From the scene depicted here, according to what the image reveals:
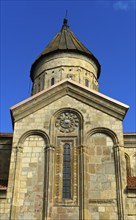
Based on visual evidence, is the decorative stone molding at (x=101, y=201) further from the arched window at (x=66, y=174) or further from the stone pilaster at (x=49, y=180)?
the stone pilaster at (x=49, y=180)

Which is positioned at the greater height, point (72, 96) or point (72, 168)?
point (72, 96)

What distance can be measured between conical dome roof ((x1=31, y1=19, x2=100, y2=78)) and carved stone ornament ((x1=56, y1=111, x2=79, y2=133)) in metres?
10.1

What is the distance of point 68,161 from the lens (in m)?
14.0

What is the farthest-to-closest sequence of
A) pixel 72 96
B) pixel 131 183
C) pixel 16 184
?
pixel 72 96
pixel 131 183
pixel 16 184

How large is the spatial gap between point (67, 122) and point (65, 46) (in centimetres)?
1116

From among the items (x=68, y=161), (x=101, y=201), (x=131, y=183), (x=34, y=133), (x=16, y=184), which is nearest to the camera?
(x=101, y=201)

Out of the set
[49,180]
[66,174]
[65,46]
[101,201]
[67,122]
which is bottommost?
[101,201]

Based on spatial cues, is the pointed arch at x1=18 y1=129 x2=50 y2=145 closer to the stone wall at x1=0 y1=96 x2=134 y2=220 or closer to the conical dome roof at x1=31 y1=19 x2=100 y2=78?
the stone wall at x1=0 y1=96 x2=134 y2=220

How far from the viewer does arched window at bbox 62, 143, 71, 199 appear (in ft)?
43.3

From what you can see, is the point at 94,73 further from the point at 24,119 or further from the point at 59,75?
the point at 24,119

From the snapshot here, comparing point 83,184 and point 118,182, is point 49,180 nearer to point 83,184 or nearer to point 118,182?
point 83,184

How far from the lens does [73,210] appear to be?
12.7 meters

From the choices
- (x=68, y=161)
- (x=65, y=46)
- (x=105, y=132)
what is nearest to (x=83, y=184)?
(x=68, y=161)

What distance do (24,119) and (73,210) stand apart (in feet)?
15.6
